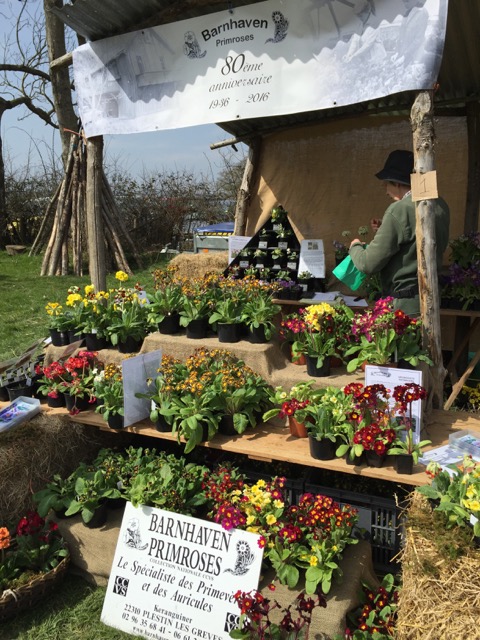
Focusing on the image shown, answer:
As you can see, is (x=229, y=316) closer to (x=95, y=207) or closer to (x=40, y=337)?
(x=95, y=207)

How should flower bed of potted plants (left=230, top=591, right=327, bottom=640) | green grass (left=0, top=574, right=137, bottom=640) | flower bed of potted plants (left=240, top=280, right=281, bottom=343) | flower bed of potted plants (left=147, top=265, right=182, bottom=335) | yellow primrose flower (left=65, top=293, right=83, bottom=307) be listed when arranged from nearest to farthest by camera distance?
flower bed of potted plants (left=230, top=591, right=327, bottom=640) → green grass (left=0, top=574, right=137, bottom=640) → flower bed of potted plants (left=240, top=280, right=281, bottom=343) → flower bed of potted plants (left=147, top=265, right=182, bottom=335) → yellow primrose flower (left=65, top=293, right=83, bottom=307)

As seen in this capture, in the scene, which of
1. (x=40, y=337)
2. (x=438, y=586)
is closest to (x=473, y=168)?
(x=438, y=586)

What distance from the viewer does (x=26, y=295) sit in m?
9.78

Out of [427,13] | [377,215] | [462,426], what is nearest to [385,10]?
[427,13]

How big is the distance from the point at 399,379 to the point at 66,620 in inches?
87.2

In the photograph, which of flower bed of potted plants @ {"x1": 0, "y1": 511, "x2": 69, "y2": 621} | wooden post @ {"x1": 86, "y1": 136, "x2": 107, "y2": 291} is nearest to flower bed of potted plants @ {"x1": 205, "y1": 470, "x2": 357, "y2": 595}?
flower bed of potted plants @ {"x1": 0, "y1": 511, "x2": 69, "y2": 621}

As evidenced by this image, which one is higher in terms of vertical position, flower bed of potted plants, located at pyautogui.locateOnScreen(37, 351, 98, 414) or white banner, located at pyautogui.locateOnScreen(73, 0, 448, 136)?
white banner, located at pyautogui.locateOnScreen(73, 0, 448, 136)

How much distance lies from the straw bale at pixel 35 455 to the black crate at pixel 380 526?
6.02 feet

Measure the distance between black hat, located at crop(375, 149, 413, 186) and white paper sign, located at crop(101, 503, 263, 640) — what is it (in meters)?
2.40

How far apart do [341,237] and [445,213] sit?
280cm

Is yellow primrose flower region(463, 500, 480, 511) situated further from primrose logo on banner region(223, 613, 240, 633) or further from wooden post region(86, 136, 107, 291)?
wooden post region(86, 136, 107, 291)

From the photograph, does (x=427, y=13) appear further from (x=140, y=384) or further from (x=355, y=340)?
(x=140, y=384)

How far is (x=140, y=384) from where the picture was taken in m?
3.54

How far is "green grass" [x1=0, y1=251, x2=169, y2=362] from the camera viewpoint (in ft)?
23.7
